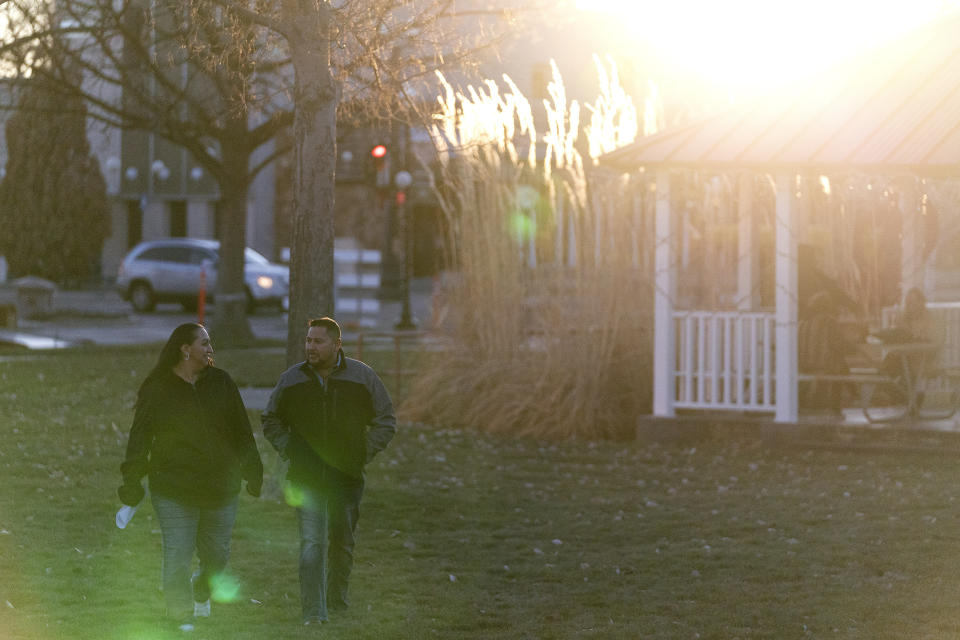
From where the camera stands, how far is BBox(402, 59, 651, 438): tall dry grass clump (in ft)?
49.4

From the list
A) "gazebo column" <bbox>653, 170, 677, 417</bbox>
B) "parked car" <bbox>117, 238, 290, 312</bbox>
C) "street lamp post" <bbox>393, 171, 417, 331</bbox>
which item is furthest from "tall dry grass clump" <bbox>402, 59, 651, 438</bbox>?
"parked car" <bbox>117, 238, 290, 312</bbox>

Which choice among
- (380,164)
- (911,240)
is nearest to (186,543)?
(911,240)

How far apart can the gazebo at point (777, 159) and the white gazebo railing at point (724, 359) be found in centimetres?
1

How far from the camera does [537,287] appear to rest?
50.8 feet

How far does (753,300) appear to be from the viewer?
1573 cm

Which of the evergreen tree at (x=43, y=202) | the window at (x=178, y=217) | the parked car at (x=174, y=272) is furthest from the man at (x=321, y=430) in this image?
the window at (x=178, y=217)

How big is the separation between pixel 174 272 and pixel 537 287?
24.0 meters

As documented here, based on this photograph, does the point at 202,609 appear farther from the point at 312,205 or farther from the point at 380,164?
the point at 380,164

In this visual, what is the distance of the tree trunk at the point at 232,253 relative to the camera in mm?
24438

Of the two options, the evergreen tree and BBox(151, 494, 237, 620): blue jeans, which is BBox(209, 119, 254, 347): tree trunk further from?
the evergreen tree

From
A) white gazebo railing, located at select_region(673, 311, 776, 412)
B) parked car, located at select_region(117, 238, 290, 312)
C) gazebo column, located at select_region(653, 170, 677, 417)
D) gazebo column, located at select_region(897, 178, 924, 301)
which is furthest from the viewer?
parked car, located at select_region(117, 238, 290, 312)

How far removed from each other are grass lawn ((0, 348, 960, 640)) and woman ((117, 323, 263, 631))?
403 mm

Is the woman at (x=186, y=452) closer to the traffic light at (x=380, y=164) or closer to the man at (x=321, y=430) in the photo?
the man at (x=321, y=430)

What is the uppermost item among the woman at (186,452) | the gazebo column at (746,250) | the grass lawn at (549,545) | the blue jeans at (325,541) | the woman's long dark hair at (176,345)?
the gazebo column at (746,250)
